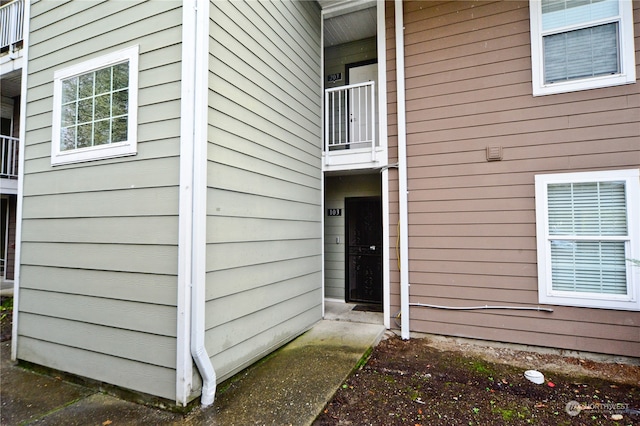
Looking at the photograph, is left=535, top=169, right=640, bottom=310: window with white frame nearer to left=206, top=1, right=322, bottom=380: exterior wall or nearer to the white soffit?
left=206, top=1, right=322, bottom=380: exterior wall

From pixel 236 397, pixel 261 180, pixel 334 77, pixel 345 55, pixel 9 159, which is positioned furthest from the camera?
pixel 9 159

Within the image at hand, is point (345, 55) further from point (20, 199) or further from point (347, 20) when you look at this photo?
point (20, 199)

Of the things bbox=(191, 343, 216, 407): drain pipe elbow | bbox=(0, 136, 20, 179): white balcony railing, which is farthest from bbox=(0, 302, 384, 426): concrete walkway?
bbox=(0, 136, 20, 179): white balcony railing

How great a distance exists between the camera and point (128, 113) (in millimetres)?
2891

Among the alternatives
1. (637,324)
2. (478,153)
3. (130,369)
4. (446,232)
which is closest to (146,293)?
(130,369)

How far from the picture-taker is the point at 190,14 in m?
2.63

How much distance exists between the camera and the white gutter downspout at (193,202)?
2477 millimetres

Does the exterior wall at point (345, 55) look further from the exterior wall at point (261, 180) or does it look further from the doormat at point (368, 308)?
the doormat at point (368, 308)

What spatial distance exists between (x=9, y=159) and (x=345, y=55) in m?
7.36

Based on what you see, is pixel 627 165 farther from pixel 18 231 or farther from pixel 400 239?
pixel 18 231

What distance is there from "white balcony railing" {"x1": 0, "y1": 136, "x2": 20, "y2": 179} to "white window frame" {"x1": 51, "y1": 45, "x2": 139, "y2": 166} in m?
5.09

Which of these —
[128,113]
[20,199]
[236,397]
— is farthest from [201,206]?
[20,199]

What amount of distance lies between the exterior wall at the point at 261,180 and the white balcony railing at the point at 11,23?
631 centimetres

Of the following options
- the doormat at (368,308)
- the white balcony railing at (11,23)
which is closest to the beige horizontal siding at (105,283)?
the doormat at (368,308)
